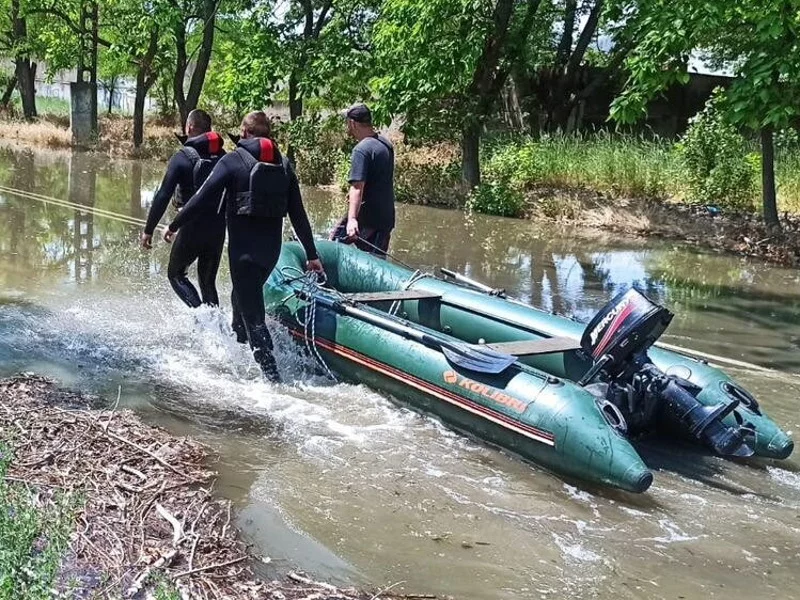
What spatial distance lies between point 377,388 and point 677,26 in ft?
21.1

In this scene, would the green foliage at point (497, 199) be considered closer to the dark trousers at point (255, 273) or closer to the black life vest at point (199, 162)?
the black life vest at point (199, 162)

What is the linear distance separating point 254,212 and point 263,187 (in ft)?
0.51

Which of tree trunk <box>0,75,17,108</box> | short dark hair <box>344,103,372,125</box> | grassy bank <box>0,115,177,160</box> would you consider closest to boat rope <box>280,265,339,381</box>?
short dark hair <box>344,103,372,125</box>

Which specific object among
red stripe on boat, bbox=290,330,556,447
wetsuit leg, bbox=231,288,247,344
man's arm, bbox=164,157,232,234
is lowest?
red stripe on boat, bbox=290,330,556,447

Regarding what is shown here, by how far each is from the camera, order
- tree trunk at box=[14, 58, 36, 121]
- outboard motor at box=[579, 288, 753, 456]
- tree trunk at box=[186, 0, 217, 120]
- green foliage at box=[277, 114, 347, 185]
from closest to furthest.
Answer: outboard motor at box=[579, 288, 753, 456] < green foliage at box=[277, 114, 347, 185] < tree trunk at box=[186, 0, 217, 120] < tree trunk at box=[14, 58, 36, 121]

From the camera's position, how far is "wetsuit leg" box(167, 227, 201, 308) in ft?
20.1

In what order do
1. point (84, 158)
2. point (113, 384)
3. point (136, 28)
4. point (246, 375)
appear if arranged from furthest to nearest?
point (136, 28), point (84, 158), point (246, 375), point (113, 384)

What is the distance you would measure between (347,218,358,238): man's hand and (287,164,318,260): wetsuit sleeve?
0.86 meters

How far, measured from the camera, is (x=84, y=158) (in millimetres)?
21359

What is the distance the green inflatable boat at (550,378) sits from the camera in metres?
4.44

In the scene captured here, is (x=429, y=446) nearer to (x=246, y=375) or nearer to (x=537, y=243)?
(x=246, y=375)

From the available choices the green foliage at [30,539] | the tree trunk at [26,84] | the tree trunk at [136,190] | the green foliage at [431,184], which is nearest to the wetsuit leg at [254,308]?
the green foliage at [30,539]

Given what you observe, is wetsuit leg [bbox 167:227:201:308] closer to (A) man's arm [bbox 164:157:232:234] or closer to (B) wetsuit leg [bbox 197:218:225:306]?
(B) wetsuit leg [bbox 197:218:225:306]

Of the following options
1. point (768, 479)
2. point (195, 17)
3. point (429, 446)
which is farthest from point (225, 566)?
point (195, 17)
